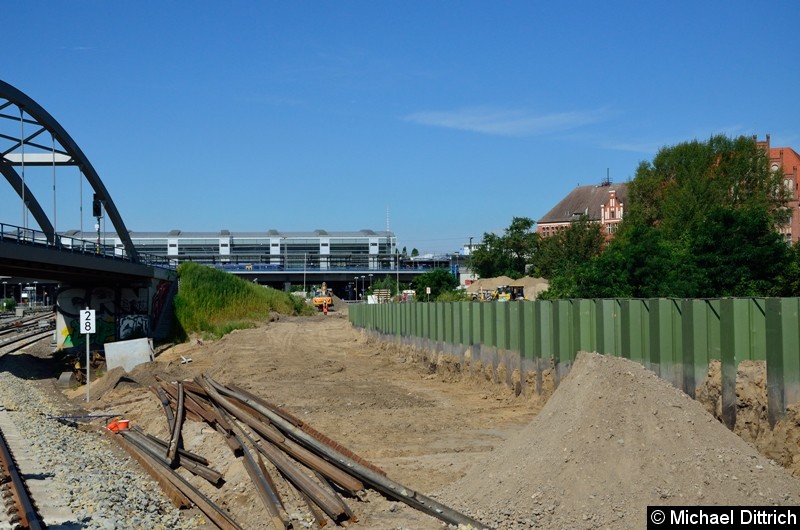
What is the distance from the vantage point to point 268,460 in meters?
14.4

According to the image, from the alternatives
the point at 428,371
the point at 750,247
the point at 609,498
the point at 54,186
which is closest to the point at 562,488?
the point at 609,498

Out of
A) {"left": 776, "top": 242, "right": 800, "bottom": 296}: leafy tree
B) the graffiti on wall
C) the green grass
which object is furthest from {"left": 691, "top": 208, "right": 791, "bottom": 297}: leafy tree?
the graffiti on wall

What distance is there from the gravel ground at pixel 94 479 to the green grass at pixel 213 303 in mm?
37723

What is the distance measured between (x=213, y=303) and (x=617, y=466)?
61383 mm

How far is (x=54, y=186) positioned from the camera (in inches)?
2311

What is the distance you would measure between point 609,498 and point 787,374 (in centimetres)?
379

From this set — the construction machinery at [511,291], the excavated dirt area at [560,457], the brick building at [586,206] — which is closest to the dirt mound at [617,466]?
the excavated dirt area at [560,457]

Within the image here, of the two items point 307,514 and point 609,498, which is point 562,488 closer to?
point 609,498

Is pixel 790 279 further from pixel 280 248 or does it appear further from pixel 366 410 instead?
pixel 280 248

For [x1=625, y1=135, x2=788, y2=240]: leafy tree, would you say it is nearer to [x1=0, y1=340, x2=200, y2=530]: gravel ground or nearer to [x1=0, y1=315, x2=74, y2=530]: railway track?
[x1=0, y1=340, x2=200, y2=530]: gravel ground

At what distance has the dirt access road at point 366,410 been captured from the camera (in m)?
13.6

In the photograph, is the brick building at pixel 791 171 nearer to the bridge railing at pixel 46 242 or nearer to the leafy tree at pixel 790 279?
the leafy tree at pixel 790 279

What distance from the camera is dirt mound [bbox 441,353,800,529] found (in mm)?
9797

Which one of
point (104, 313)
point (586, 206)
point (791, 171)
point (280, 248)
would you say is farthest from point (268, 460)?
point (280, 248)
